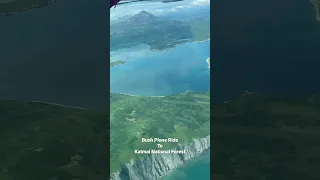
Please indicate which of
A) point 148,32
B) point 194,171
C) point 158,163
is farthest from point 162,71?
point 194,171
